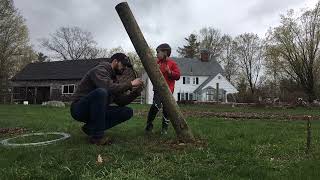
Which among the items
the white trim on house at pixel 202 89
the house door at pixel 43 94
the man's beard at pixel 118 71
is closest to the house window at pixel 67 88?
the house door at pixel 43 94

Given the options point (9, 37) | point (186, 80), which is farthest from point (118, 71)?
point (186, 80)

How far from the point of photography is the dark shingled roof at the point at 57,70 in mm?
59622

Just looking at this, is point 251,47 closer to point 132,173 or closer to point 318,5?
point 318,5

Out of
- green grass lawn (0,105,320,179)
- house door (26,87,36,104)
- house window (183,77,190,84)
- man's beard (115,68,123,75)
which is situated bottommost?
green grass lawn (0,105,320,179)

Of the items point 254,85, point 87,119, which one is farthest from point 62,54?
point 87,119

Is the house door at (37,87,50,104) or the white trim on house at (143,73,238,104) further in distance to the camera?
the white trim on house at (143,73,238,104)

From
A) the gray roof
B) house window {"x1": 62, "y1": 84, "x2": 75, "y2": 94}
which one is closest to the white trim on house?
the gray roof

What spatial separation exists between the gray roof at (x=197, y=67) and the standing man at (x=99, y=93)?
67.3 m

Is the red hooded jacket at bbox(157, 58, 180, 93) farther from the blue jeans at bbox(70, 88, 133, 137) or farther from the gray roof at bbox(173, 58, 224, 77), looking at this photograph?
the gray roof at bbox(173, 58, 224, 77)

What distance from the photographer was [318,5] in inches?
2288

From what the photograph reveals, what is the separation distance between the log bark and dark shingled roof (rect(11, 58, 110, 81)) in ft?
171

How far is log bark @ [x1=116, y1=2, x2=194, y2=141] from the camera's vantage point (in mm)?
6879

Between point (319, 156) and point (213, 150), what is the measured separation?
4.82 feet

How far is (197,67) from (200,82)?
2785 mm
